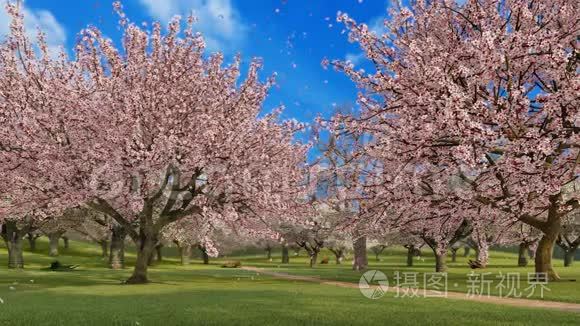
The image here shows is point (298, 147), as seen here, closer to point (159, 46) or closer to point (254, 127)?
point (254, 127)

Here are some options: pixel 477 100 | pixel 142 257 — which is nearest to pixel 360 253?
pixel 142 257

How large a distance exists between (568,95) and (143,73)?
909 inches

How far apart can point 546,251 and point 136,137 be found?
22936 mm

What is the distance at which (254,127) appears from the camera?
32.5 m

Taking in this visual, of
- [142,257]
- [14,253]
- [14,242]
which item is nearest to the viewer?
[142,257]

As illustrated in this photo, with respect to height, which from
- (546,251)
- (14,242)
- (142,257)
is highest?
(546,251)

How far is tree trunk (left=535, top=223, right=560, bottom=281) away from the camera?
29.3 meters

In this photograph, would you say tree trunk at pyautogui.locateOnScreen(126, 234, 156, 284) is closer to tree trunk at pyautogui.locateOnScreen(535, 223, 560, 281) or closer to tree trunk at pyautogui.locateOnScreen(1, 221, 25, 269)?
tree trunk at pyautogui.locateOnScreen(535, 223, 560, 281)

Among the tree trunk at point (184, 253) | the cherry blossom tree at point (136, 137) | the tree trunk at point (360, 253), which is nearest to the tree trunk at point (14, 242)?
the cherry blossom tree at point (136, 137)

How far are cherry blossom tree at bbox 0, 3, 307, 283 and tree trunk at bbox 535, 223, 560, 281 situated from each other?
543 inches

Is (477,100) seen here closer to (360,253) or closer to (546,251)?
(546,251)

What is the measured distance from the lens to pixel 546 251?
3056 cm

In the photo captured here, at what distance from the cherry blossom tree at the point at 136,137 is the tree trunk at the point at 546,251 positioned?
1380cm

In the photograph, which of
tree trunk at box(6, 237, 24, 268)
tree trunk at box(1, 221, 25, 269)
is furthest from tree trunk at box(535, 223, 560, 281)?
tree trunk at box(6, 237, 24, 268)
